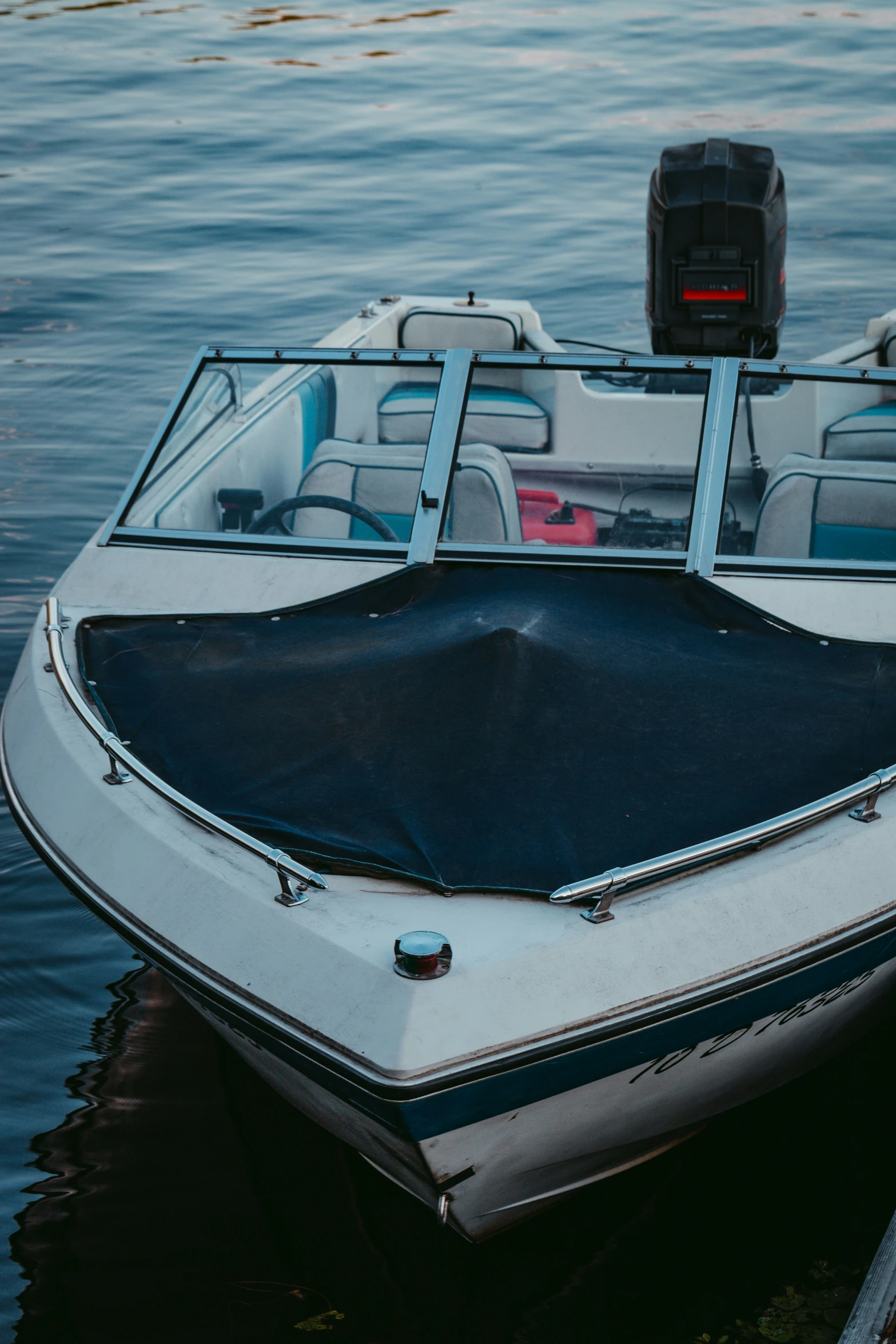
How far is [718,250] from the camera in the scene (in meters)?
5.46

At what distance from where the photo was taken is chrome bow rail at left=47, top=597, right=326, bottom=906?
8.98ft

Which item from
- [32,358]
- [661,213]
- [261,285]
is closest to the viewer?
[661,213]

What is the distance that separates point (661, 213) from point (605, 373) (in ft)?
5.58

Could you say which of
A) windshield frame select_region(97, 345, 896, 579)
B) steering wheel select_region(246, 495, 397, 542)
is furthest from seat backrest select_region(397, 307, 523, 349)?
steering wheel select_region(246, 495, 397, 542)

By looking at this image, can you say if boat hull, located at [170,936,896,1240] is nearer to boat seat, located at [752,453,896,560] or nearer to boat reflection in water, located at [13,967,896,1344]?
boat reflection in water, located at [13,967,896,1344]

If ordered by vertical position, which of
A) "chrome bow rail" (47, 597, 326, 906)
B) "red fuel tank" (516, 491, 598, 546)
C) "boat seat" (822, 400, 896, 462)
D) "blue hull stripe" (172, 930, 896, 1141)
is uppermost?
"boat seat" (822, 400, 896, 462)

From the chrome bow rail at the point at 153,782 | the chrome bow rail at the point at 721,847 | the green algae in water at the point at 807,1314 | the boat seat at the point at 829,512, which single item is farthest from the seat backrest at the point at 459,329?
the green algae in water at the point at 807,1314

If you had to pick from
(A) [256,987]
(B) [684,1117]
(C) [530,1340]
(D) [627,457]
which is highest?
(D) [627,457]

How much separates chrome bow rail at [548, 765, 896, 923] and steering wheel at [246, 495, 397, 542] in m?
1.65

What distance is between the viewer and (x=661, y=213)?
218 inches

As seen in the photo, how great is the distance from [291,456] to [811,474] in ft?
5.41

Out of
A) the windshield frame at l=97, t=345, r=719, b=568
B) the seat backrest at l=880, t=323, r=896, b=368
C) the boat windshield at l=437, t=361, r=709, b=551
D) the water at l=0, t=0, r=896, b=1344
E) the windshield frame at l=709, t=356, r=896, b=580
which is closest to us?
the water at l=0, t=0, r=896, b=1344

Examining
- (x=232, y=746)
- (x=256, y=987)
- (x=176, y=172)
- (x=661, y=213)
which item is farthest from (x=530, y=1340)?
(x=176, y=172)

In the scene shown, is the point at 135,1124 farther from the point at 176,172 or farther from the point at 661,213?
the point at 176,172
